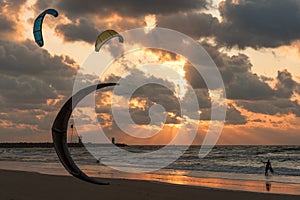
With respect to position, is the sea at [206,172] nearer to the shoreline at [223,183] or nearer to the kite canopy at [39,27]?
the shoreline at [223,183]

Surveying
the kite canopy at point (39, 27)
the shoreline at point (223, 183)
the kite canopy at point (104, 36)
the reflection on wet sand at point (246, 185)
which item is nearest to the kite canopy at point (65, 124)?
the kite canopy at point (104, 36)

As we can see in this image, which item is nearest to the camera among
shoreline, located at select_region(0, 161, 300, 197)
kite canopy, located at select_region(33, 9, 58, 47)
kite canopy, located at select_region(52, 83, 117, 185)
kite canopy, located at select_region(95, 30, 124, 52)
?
kite canopy, located at select_region(52, 83, 117, 185)

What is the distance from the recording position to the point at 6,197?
14047mm

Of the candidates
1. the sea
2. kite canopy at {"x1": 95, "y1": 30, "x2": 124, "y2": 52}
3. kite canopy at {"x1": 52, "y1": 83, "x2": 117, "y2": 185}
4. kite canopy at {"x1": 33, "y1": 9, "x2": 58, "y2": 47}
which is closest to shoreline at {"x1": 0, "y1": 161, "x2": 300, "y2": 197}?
the sea

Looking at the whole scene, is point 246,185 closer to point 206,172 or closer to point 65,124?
point 65,124

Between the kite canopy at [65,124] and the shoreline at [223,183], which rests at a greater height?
the kite canopy at [65,124]

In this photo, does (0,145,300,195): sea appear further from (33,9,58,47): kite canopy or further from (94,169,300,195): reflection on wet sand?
(33,9,58,47): kite canopy

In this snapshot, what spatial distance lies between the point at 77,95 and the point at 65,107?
2.15 ft

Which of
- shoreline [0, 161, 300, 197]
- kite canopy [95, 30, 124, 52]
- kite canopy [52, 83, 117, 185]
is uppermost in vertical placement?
kite canopy [95, 30, 124, 52]

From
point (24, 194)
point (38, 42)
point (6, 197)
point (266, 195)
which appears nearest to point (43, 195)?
point (24, 194)

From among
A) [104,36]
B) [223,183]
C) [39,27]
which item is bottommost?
[223,183]

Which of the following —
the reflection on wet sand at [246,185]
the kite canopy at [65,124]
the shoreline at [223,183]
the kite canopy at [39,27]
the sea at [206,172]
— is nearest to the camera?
the kite canopy at [65,124]

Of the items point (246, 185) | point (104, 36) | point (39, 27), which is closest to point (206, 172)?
point (246, 185)

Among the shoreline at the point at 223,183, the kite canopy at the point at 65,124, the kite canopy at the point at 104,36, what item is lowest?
the shoreline at the point at 223,183
